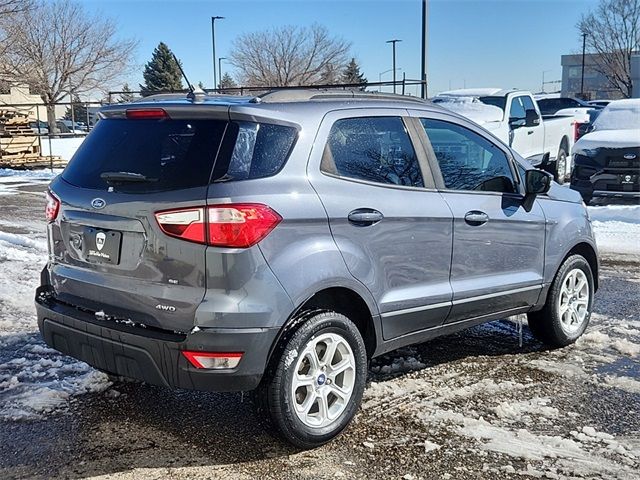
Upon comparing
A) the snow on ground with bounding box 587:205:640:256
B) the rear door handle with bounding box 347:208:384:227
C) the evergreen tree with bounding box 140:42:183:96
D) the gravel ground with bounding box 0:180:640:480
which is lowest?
the gravel ground with bounding box 0:180:640:480

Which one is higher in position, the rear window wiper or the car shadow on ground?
the rear window wiper

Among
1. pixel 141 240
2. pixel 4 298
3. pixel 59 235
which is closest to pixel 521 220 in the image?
pixel 141 240

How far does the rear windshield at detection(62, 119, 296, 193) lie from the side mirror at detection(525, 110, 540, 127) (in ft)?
34.0

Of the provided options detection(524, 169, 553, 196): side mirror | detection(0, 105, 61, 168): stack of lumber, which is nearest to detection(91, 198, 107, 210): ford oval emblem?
detection(524, 169, 553, 196): side mirror

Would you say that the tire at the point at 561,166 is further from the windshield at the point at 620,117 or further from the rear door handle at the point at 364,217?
the rear door handle at the point at 364,217

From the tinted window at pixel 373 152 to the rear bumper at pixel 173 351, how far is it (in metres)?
1.02

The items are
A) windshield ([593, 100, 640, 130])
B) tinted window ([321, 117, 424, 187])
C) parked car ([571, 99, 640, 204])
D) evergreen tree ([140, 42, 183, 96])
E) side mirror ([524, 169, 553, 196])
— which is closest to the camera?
tinted window ([321, 117, 424, 187])

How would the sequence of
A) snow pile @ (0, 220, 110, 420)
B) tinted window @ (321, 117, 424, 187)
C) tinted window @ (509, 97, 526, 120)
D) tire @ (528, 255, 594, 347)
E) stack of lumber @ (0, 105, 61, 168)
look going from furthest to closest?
stack of lumber @ (0, 105, 61, 168), tinted window @ (509, 97, 526, 120), tire @ (528, 255, 594, 347), snow pile @ (0, 220, 110, 420), tinted window @ (321, 117, 424, 187)

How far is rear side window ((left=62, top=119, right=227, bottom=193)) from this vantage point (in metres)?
3.28

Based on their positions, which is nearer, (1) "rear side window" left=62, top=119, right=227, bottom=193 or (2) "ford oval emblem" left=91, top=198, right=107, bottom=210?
(1) "rear side window" left=62, top=119, right=227, bottom=193

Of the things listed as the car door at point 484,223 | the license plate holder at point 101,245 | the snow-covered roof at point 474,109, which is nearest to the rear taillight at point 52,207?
the license plate holder at point 101,245

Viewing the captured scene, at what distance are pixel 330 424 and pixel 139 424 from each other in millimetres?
1106

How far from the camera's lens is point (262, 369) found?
3.26 metres

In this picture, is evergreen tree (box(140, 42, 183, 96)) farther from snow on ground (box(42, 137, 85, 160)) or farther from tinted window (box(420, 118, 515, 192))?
tinted window (box(420, 118, 515, 192))
